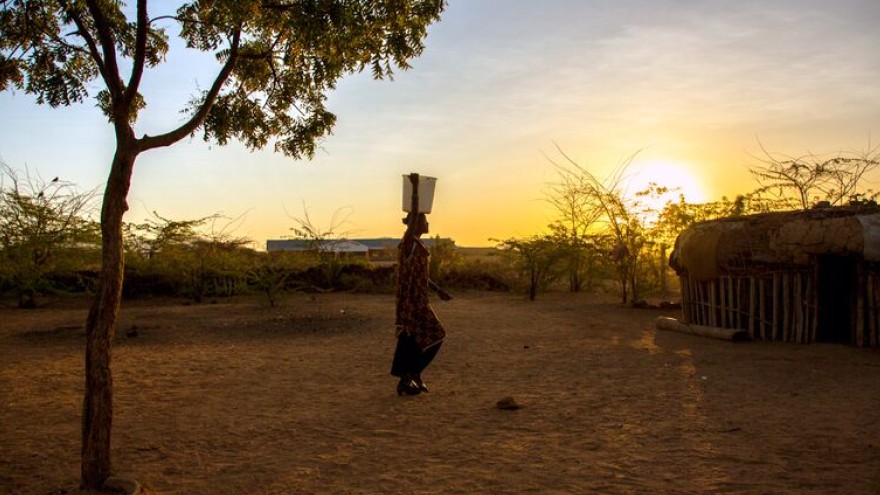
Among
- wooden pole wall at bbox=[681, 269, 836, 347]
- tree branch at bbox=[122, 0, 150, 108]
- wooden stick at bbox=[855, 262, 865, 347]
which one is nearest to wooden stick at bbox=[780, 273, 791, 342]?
Result: wooden pole wall at bbox=[681, 269, 836, 347]

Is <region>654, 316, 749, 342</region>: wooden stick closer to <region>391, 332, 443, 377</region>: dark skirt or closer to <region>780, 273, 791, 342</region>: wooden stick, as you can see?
<region>780, 273, 791, 342</region>: wooden stick

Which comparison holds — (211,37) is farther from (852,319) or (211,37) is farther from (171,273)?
(171,273)

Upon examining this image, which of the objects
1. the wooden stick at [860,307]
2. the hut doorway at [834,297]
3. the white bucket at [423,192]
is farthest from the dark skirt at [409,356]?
the hut doorway at [834,297]

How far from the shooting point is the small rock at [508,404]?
242 inches

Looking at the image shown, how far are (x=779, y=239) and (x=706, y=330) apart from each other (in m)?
1.84

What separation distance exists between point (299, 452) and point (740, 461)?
3.12 meters

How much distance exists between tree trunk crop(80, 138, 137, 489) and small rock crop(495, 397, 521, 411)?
3340mm

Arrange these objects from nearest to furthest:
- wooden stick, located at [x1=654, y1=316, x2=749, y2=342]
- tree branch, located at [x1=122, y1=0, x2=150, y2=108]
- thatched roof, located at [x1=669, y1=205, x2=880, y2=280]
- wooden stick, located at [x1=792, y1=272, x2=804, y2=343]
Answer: tree branch, located at [x1=122, y1=0, x2=150, y2=108], thatched roof, located at [x1=669, y1=205, x2=880, y2=280], wooden stick, located at [x1=792, y1=272, x2=804, y2=343], wooden stick, located at [x1=654, y1=316, x2=749, y2=342]

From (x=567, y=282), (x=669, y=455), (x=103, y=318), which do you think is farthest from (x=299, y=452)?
(x=567, y=282)

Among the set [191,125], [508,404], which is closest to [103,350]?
[191,125]

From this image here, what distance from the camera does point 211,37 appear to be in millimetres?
5676

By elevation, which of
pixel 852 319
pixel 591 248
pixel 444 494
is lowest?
pixel 444 494

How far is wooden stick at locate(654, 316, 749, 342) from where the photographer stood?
Result: 1030 cm

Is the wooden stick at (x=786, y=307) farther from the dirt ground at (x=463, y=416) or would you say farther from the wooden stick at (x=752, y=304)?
the dirt ground at (x=463, y=416)
